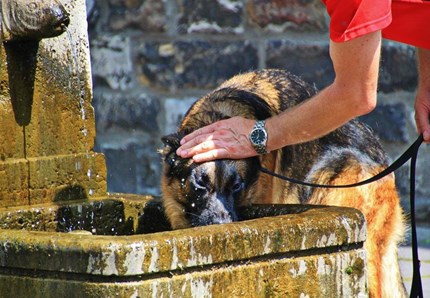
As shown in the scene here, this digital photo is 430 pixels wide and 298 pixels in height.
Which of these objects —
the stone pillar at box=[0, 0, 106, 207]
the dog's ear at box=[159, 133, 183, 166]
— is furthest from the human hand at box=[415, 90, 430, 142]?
the stone pillar at box=[0, 0, 106, 207]

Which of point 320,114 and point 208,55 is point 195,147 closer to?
point 320,114

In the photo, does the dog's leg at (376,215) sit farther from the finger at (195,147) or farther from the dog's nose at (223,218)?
the finger at (195,147)

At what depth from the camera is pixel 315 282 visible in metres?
3.94

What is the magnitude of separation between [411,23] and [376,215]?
51.7 inches

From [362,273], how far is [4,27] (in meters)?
1.89

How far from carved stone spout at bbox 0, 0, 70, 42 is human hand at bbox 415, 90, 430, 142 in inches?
64.1

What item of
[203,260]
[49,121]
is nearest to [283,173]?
[49,121]

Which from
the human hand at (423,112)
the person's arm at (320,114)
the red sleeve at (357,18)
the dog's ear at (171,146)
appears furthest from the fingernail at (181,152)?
the red sleeve at (357,18)

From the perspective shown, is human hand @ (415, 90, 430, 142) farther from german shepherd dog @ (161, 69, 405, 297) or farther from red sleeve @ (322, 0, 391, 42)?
Answer: red sleeve @ (322, 0, 391, 42)

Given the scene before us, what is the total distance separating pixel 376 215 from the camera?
17.3ft

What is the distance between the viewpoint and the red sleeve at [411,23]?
4.22 meters

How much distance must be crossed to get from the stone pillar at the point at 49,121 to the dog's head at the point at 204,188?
14.7 inches

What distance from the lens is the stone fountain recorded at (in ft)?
11.4

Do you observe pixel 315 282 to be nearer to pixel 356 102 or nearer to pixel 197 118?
pixel 356 102
